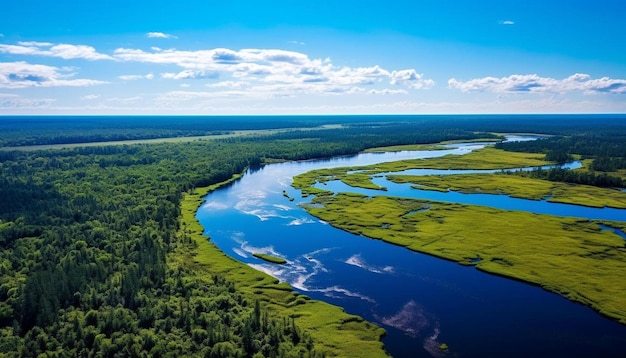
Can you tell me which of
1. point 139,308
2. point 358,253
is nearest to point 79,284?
point 139,308

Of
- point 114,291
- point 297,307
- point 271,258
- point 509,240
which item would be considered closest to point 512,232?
point 509,240

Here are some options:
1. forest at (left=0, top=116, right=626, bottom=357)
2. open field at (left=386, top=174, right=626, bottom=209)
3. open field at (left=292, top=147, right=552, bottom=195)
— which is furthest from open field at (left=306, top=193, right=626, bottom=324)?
forest at (left=0, top=116, right=626, bottom=357)

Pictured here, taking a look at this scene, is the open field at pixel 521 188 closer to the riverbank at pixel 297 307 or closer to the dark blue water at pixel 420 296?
the dark blue water at pixel 420 296

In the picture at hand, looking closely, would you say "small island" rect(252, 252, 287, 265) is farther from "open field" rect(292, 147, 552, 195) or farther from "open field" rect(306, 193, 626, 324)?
"open field" rect(292, 147, 552, 195)

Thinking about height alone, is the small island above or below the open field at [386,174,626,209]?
below

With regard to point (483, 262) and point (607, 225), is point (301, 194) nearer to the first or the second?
point (483, 262)

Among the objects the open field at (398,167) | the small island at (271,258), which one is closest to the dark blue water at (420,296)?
the small island at (271,258)

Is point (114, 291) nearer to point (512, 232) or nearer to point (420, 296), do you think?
point (420, 296)
